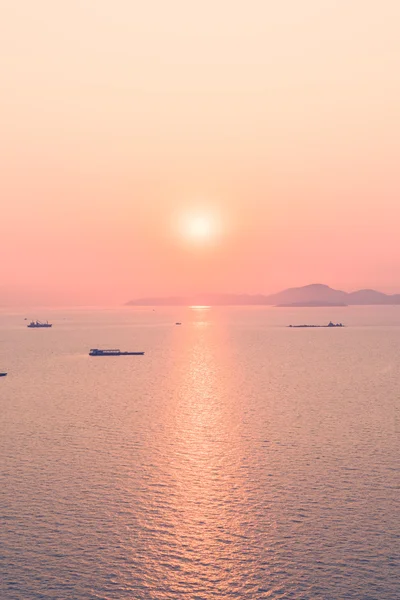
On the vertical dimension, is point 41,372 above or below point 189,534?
above

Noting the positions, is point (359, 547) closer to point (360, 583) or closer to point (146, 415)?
point (360, 583)

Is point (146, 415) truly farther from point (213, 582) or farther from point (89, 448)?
point (213, 582)

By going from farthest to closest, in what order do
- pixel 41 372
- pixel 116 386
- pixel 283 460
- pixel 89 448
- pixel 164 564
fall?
pixel 41 372 → pixel 116 386 → pixel 89 448 → pixel 283 460 → pixel 164 564

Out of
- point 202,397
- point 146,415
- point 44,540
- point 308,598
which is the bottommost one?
point 308,598

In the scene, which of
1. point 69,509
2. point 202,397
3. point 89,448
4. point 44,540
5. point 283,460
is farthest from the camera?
point 202,397

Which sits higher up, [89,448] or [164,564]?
[89,448]

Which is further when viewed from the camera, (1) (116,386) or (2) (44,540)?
(1) (116,386)

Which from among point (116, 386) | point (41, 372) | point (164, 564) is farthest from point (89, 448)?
point (41, 372)

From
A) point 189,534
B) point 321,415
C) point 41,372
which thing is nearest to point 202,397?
point 321,415

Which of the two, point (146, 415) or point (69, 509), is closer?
point (69, 509)
